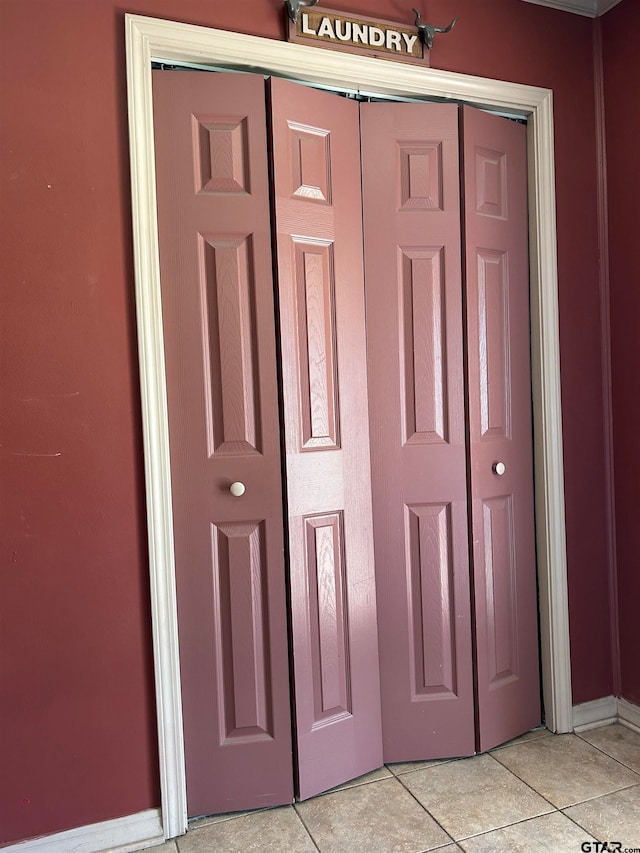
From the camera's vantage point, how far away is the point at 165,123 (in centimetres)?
199

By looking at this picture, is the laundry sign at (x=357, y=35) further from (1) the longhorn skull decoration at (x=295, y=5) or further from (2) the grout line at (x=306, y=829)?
(2) the grout line at (x=306, y=829)

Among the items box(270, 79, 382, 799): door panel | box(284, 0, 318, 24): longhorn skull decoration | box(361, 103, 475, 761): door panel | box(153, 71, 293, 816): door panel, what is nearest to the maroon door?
box(361, 103, 475, 761): door panel

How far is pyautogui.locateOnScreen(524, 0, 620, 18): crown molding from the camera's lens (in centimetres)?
246

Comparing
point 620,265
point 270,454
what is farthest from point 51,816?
point 620,265

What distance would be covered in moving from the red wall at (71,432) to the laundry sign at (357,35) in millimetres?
144

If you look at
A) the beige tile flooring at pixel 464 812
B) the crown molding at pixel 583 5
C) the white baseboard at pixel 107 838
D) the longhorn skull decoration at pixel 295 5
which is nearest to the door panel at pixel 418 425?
the beige tile flooring at pixel 464 812

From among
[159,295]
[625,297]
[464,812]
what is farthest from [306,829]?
[625,297]

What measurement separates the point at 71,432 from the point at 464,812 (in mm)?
1668

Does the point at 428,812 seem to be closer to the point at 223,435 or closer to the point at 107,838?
the point at 107,838

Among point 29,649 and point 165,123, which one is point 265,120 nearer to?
point 165,123

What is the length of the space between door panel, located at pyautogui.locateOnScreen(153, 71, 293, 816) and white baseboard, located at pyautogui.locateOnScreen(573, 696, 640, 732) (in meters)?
1.19

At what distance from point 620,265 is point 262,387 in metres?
1.49

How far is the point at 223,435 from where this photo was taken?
2.07 meters

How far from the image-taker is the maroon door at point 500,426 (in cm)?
237
